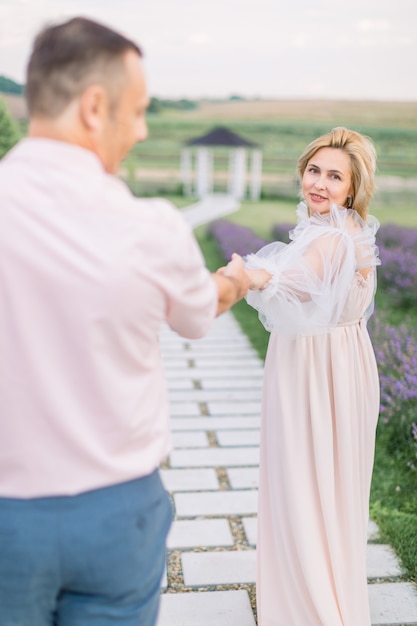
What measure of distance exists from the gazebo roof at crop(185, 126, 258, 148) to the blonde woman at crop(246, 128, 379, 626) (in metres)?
29.0

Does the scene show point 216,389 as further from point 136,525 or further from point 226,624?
point 136,525

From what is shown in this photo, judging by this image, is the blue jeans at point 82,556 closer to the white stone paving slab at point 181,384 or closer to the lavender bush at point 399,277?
the white stone paving slab at point 181,384

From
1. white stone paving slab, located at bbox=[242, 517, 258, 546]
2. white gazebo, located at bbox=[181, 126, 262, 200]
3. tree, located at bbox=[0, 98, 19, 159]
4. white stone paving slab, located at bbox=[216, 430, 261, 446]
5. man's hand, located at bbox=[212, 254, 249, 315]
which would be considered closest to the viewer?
man's hand, located at bbox=[212, 254, 249, 315]

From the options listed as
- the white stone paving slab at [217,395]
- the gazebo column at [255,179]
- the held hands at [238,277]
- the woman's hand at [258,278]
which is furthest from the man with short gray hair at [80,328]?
the gazebo column at [255,179]

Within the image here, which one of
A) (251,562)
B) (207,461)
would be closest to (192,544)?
(251,562)

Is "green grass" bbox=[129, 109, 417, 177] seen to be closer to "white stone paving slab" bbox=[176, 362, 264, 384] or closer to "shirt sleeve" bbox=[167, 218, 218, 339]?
"white stone paving slab" bbox=[176, 362, 264, 384]

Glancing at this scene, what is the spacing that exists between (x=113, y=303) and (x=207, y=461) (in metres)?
2.81

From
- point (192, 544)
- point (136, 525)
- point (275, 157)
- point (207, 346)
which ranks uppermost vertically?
point (136, 525)

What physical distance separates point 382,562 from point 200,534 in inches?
31.1

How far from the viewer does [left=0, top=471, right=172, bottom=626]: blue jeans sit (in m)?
1.14

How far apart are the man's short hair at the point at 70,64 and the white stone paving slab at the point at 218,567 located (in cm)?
212

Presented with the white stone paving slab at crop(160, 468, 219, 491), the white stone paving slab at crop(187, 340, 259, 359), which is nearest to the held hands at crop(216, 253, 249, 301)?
the white stone paving slab at crop(160, 468, 219, 491)

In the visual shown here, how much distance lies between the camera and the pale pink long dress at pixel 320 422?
2.03 meters

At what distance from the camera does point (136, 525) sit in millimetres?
1206
